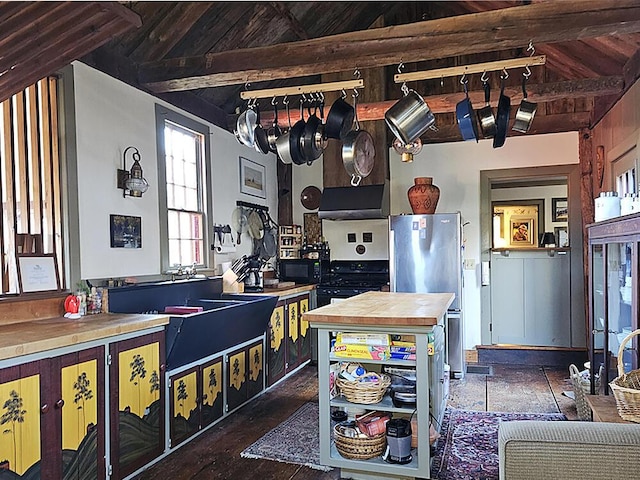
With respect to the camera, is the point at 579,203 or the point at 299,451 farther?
the point at 579,203

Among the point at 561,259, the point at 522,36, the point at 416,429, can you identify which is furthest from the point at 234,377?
the point at 561,259

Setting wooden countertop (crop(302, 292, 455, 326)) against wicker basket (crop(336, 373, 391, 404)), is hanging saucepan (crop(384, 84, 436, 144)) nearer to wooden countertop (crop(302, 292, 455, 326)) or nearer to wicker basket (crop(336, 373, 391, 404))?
wooden countertop (crop(302, 292, 455, 326))

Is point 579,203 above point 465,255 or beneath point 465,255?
above

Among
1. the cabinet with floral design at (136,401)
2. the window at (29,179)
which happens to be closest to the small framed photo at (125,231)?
the window at (29,179)

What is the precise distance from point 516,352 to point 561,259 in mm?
1161

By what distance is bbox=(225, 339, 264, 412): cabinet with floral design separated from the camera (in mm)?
3891

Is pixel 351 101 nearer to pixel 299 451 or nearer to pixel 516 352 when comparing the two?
pixel 516 352

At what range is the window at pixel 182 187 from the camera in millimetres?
4094

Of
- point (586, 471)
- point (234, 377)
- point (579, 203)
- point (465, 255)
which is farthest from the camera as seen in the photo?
point (465, 255)

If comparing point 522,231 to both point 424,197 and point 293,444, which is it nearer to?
point 424,197

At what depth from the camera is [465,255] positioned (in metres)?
5.75

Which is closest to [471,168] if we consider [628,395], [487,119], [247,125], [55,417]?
[487,119]

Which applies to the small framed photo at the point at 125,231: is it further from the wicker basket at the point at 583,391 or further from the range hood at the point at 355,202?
the wicker basket at the point at 583,391

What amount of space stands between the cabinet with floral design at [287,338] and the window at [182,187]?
887 mm
